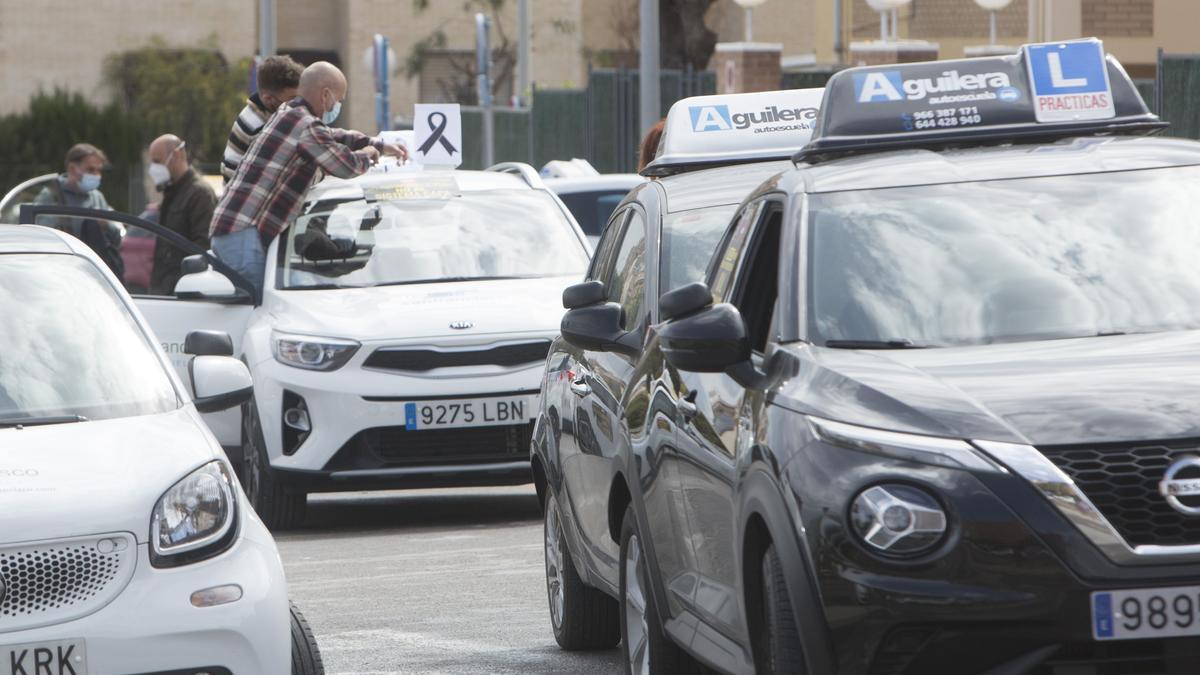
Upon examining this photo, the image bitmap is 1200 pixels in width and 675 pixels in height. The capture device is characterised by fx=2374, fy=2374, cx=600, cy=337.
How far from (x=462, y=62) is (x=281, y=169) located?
59.5 metres

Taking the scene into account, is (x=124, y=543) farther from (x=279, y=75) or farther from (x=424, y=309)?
(x=279, y=75)

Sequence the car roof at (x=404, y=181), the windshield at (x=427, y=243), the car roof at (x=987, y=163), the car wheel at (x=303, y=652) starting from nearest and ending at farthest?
the car roof at (x=987, y=163) → the car wheel at (x=303, y=652) → the windshield at (x=427, y=243) → the car roof at (x=404, y=181)

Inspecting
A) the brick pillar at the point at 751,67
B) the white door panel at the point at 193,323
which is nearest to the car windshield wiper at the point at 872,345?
the white door panel at the point at 193,323

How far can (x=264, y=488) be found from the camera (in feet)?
38.6

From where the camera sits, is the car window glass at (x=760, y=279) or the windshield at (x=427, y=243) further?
the windshield at (x=427, y=243)

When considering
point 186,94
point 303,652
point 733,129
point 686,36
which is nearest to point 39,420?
point 303,652

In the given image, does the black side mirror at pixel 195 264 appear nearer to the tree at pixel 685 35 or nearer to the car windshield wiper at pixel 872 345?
the car windshield wiper at pixel 872 345

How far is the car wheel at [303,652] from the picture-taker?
20.6 ft

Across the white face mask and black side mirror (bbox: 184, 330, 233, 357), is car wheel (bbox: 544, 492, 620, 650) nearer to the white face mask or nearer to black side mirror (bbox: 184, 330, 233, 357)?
black side mirror (bbox: 184, 330, 233, 357)

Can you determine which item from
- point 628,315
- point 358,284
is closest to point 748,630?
point 628,315

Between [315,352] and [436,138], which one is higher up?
[436,138]

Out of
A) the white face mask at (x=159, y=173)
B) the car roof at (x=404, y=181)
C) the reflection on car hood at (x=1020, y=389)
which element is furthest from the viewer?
the white face mask at (x=159, y=173)

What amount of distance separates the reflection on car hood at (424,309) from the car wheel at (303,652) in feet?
16.9

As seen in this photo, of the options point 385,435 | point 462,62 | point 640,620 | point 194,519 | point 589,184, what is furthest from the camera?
point 462,62
